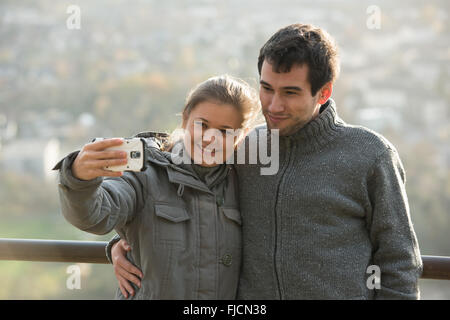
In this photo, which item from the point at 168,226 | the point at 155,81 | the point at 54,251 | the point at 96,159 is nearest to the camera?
the point at 96,159

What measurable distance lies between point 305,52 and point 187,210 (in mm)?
475

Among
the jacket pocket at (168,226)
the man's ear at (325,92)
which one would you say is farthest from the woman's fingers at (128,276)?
the man's ear at (325,92)

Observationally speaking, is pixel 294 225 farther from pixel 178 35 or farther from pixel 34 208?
pixel 178 35

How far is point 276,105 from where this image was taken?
1284 mm

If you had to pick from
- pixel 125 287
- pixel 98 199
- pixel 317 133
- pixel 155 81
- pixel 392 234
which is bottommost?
pixel 125 287

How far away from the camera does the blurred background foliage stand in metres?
22.5

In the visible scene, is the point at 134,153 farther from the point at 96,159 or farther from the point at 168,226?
the point at 168,226

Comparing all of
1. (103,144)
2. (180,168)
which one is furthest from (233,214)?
(103,144)

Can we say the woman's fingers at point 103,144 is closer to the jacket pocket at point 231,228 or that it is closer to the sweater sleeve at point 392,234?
the jacket pocket at point 231,228

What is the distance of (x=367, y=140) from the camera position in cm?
126

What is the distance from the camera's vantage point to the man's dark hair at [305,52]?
50.2 inches

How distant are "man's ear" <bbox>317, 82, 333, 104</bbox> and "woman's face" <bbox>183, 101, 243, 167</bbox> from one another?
245 millimetres

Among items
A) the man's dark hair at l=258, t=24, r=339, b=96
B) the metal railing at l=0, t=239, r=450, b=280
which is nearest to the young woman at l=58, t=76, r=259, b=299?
the man's dark hair at l=258, t=24, r=339, b=96
